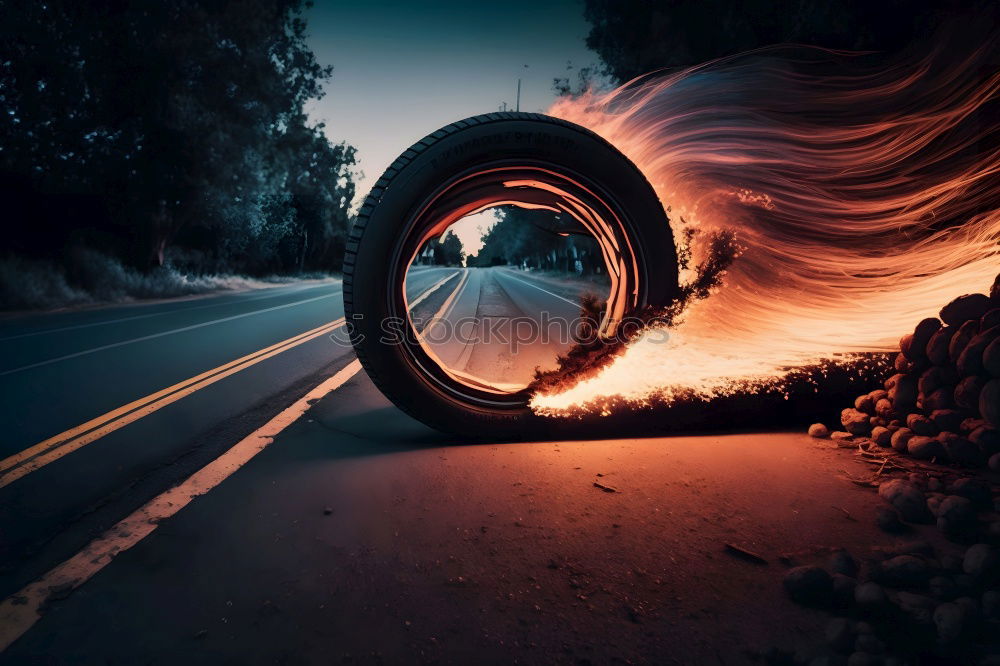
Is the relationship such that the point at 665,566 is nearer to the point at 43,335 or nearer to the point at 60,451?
the point at 60,451

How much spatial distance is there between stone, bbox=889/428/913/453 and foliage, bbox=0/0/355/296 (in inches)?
884

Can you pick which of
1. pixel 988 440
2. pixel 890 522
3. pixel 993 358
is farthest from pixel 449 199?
pixel 988 440

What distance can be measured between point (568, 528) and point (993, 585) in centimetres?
139

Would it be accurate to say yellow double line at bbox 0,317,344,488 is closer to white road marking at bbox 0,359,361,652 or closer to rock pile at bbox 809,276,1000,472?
white road marking at bbox 0,359,361,652

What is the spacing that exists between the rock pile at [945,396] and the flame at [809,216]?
0.34 meters

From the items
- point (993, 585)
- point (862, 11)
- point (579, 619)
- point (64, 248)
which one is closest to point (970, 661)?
point (993, 585)

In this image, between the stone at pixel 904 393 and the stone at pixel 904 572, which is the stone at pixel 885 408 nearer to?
the stone at pixel 904 393

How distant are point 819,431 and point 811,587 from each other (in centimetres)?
175

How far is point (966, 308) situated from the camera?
2.93m

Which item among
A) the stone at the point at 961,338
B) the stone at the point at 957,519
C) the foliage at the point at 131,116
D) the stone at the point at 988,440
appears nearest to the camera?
the stone at the point at 957,519

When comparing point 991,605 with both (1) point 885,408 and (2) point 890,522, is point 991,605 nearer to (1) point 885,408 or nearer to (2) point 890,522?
(2) point 890,522

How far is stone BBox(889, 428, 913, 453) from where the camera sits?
285 centimetres

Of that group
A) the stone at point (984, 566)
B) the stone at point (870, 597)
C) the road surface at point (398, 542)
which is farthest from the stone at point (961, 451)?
the stone at point (870, 597)

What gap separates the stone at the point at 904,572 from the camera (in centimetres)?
178
